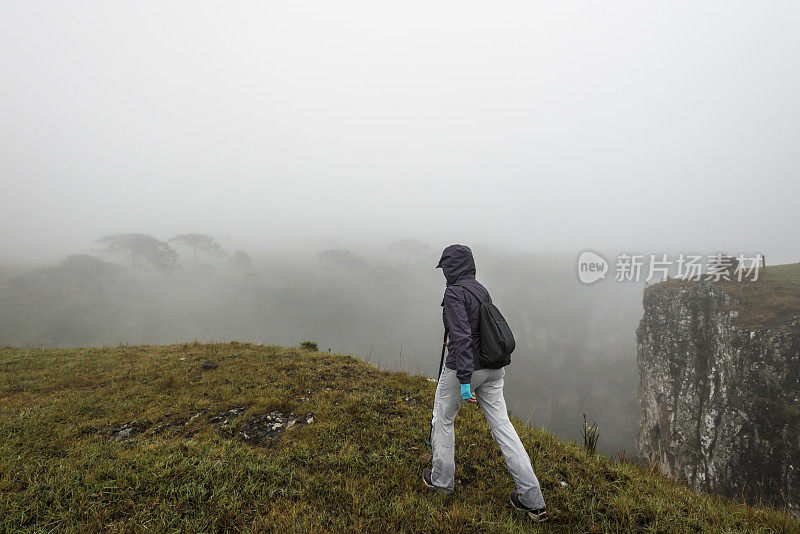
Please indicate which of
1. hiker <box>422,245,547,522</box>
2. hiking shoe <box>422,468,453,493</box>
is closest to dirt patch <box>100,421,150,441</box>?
hiking shoe <box>422,468,453,493</box>

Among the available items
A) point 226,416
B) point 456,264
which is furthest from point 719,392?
point 226,416

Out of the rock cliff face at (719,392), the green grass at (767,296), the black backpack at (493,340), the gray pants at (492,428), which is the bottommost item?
the rock cliff face at (719,392)

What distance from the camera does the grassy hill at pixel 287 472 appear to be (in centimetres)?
374

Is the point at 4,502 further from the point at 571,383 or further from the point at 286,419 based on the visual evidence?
the point at 571,383

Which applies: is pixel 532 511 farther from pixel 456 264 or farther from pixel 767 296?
pixel 767 296

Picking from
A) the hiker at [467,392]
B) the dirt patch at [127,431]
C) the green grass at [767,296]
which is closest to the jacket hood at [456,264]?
the hiker at [467,392]

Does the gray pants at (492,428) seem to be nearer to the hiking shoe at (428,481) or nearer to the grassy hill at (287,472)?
the hiking shoe at (428,481)

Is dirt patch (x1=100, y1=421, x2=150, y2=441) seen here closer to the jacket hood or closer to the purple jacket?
the purple jacket

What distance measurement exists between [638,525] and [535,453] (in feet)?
6.25

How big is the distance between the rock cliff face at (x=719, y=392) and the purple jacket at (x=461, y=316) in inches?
1304

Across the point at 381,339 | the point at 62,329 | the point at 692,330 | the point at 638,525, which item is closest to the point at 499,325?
the point at 638,525

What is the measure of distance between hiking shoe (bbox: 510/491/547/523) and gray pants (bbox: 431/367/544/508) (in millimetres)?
106

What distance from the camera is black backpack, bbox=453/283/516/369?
4.05 m

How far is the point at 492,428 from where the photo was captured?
421cm
